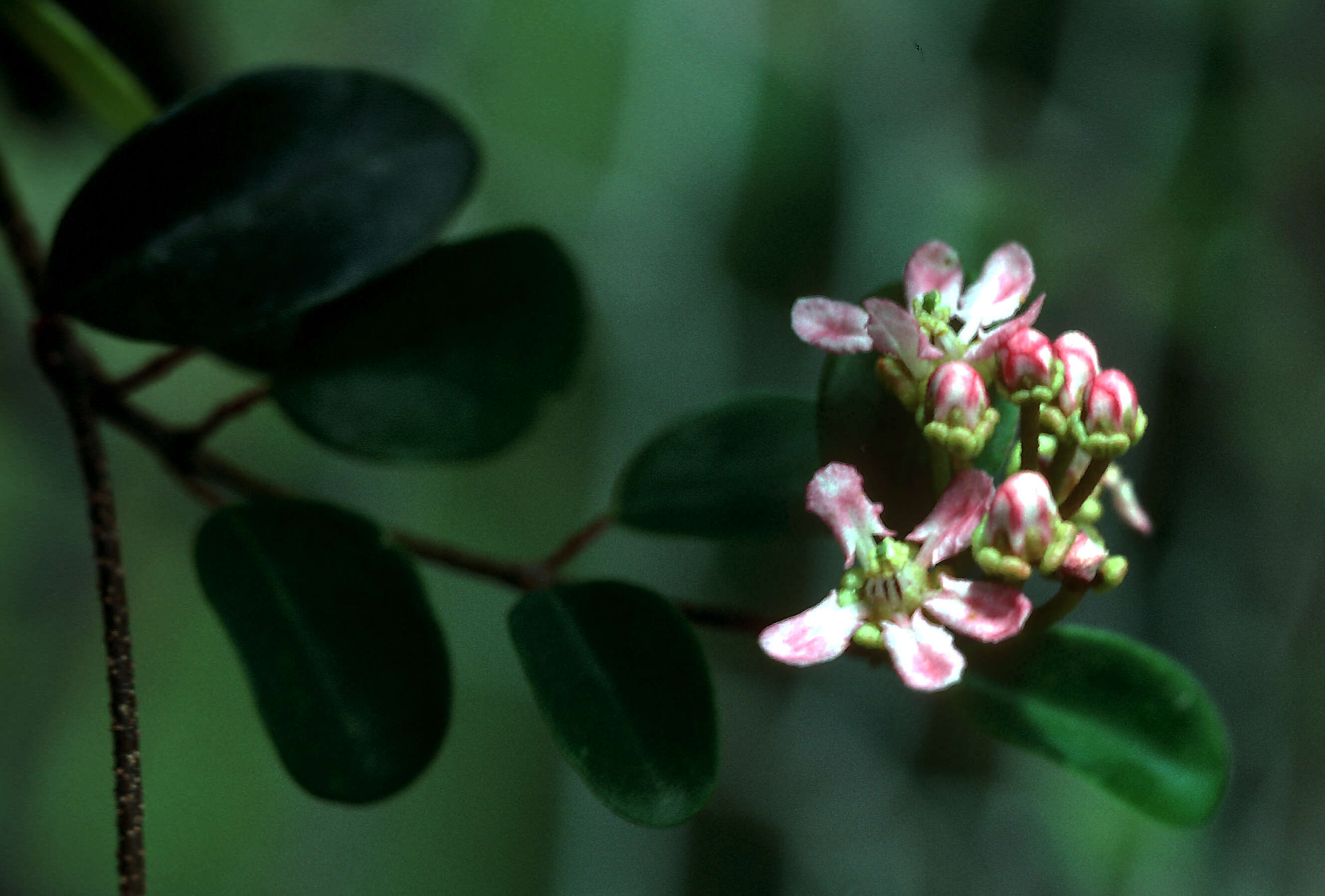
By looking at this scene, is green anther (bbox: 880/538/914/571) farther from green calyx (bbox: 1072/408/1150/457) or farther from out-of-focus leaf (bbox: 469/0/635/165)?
out-of-focus leaf (bbox: 469/0/635/165)

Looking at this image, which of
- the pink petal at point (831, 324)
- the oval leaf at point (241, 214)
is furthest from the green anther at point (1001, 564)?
the oval leaf at point (241, 214)

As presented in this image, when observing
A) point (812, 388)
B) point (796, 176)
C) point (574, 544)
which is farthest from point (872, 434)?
point (796, 176)

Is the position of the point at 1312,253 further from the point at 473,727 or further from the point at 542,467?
the point at 473,727

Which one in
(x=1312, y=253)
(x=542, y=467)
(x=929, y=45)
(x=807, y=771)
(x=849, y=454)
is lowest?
(x=807, y=771)

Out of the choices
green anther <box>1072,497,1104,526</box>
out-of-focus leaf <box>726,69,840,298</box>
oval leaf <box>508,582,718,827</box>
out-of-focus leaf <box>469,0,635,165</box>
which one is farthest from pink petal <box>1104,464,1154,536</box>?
out-of-focus leaf <box>469,0,635,165</box>

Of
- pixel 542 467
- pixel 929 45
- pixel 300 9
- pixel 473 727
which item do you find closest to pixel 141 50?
pixel 300 9

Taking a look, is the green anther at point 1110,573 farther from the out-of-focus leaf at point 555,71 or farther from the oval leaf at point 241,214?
the out-of-focus leaf at point 555,71

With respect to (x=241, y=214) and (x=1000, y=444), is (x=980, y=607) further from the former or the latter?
(x=241, y=214)
